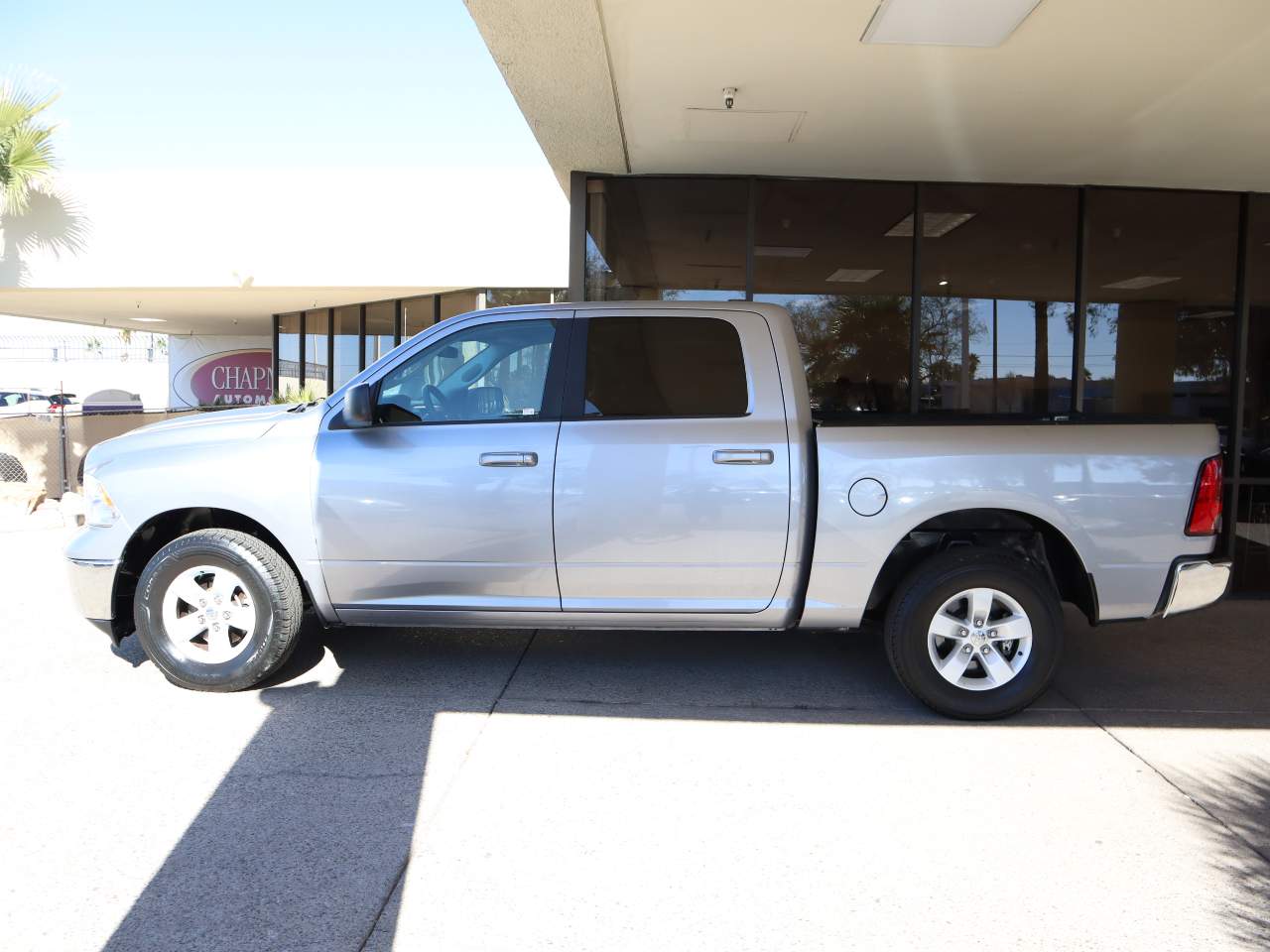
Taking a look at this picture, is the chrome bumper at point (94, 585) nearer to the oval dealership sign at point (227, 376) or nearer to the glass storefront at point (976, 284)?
the glass storefront at point (976, 284)

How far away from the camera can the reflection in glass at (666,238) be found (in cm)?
810

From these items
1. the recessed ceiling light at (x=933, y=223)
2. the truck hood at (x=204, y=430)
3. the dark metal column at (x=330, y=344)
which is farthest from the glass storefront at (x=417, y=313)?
the truck hood at (x=204, y=430)

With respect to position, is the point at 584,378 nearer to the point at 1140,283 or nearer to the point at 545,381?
the point at 545,381

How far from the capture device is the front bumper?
4.96 metres

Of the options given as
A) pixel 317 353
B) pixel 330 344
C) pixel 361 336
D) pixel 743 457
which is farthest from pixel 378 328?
pixel 743 457

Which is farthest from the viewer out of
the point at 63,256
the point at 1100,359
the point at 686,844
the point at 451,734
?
the point at 63,256

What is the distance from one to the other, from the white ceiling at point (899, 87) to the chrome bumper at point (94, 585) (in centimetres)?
337

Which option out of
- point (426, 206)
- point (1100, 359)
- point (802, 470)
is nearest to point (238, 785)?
point (802, 470)

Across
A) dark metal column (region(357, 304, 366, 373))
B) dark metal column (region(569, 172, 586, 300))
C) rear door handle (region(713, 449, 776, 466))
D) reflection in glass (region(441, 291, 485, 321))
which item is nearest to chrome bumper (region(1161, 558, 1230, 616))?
rear door handle (region(713, 449, 776, 466))

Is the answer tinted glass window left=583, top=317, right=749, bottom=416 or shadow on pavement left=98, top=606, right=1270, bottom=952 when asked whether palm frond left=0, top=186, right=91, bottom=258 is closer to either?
shadow on pavement left=98, top=606, right=1270, bottom=952

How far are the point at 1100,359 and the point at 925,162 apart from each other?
253 cm

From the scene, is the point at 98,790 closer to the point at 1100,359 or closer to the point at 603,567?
the point at 603,567

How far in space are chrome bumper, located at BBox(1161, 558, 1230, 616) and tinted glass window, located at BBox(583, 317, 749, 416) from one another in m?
2.21

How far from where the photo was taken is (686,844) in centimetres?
344
